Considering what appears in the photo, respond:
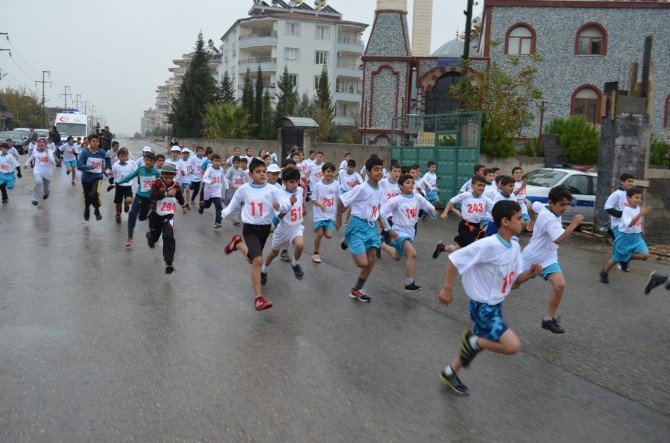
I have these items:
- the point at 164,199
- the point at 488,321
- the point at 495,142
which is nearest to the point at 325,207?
the point at 164,199

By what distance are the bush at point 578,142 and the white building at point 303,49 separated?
1795 inches

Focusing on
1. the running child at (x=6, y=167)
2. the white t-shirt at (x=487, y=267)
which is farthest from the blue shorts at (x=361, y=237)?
the running child at (x=6, y=167)

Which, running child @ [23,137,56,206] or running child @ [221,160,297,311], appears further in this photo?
running child @ [23,137,56,206]

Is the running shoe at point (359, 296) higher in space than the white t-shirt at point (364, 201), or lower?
lower

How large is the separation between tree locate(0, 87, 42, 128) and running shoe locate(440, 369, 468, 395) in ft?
288

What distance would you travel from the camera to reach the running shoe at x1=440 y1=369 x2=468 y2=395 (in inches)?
196

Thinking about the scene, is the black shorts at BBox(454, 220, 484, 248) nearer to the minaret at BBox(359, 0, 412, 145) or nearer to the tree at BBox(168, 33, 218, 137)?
the minaret at BBox(359, 0, 412, 145)

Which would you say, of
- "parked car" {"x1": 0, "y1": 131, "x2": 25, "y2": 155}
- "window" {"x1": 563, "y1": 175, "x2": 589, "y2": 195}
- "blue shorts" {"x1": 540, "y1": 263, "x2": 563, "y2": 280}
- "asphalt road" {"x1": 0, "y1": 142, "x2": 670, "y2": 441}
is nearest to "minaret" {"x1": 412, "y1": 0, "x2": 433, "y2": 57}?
"parked car" {"x1": 0, "y1": 131, "x2": 25, "y2": 155}

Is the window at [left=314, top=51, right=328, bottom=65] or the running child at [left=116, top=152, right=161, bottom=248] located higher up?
the window at [left=314, top=51, right=328, bottom=65]

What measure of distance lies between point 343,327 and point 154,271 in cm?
367

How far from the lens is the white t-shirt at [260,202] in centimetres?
779

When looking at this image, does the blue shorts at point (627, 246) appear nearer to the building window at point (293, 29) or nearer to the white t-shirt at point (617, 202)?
the white t-shirt at point (617, 202)

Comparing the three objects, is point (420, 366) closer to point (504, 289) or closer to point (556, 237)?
point (504, 289)

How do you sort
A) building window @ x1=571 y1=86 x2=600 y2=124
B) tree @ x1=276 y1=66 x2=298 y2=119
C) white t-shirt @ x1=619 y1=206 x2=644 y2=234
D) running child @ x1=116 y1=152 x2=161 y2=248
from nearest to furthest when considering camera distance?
1. white t-shirt @ x1=619 y1=206 x2=644 y2=234
2. running child @ x1=116 y1=152 x2=161 y2=248
3. building window @ x1=571 y1=86 x2=600 y2=124
4. tree @ x1=276 y1=66 x2=298 y2=119
